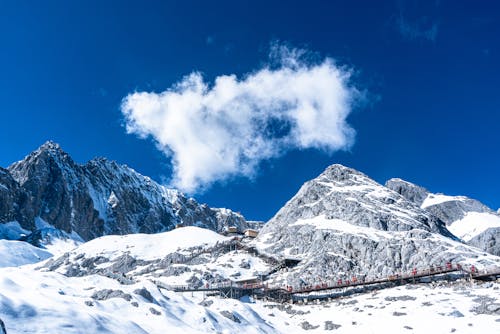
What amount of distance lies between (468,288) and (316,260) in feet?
123

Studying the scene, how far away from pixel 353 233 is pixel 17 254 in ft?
344

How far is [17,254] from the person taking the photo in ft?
445

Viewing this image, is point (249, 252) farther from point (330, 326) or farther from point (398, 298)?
point (330, 326)

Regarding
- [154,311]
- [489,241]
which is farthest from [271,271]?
[489,241]

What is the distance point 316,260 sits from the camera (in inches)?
3947

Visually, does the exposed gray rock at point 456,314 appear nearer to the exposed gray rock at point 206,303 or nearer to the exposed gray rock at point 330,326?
the exposed gray rock at point 330,326

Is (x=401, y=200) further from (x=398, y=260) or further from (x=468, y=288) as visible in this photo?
(x=468, y=288)

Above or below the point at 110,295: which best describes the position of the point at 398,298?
above

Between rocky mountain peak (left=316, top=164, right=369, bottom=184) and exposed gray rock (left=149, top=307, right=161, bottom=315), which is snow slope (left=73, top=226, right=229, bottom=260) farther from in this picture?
exposed gray rock (left=149, top=307, right=161, bottom=315)

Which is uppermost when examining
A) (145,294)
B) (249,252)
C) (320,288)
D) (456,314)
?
(249,252)

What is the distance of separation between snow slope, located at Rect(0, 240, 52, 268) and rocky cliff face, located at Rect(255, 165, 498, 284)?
73.4 metres

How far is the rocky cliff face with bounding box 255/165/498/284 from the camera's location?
93.6m

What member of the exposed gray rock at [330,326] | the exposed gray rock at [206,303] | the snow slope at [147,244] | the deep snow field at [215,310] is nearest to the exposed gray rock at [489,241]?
the snow slope at [147,244]

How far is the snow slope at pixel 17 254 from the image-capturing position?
12731 centimetres
